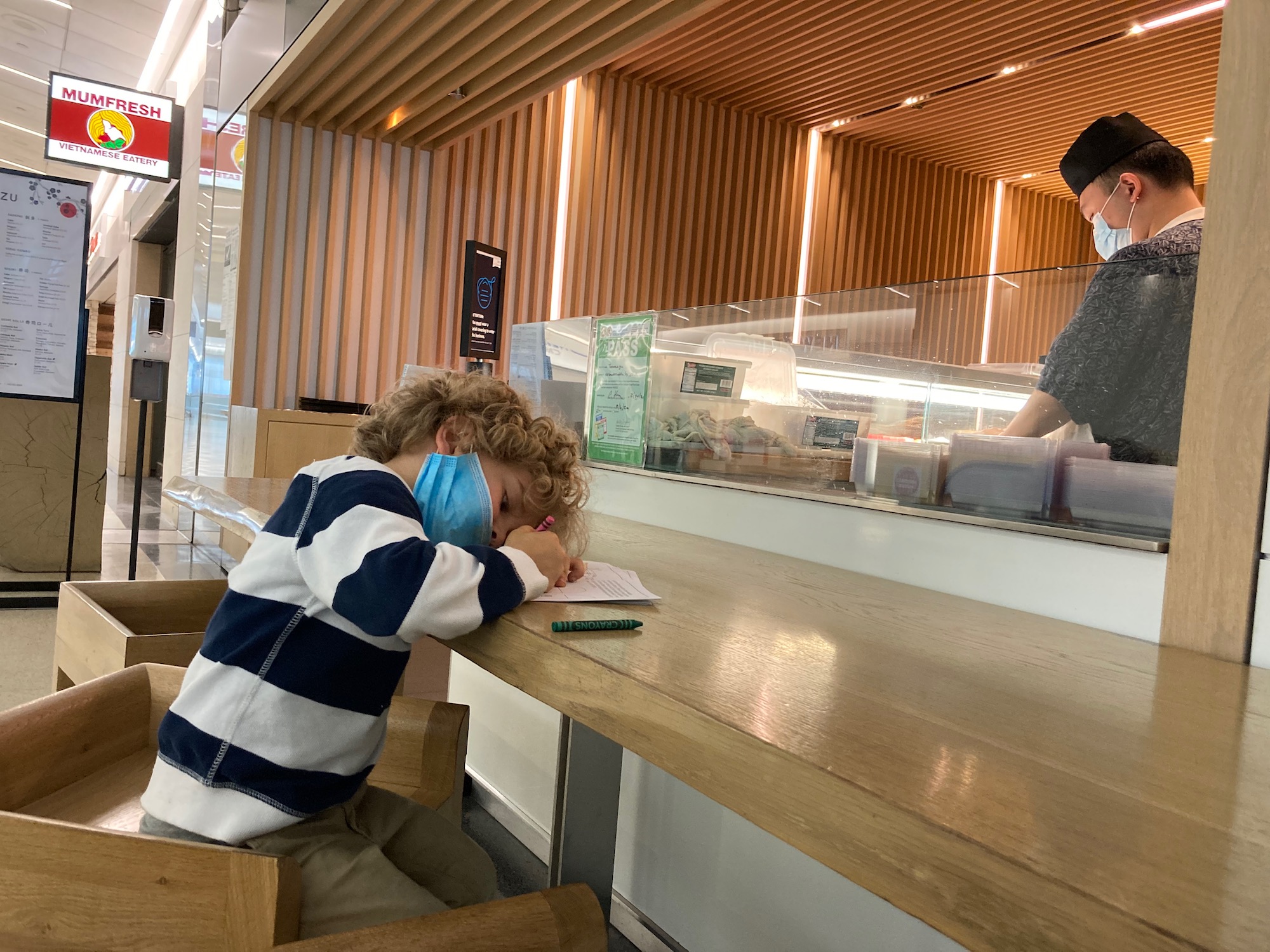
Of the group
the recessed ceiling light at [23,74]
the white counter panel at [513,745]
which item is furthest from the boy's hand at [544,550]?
the recessed ceiling light at [23,74]

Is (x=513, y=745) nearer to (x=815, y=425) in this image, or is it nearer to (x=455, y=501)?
(x=815, y=425)

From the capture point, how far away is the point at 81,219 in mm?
3902

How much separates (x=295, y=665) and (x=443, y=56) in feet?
13.6

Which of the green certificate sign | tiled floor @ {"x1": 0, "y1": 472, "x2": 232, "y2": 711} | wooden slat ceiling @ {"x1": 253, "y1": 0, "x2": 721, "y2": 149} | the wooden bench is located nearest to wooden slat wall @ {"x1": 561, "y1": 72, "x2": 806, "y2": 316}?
wooden slat ceiling @ {"x1": 253, "y1": 0, "x2": 721, "y2": 149}

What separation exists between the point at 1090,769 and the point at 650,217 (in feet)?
21.9

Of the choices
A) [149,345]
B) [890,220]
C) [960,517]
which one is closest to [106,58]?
[149,345]

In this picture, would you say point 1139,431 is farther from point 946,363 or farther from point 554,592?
point 554,592

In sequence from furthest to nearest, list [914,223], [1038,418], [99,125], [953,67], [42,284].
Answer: [914,223]
[99,125]
[953,67]
[42,284]
[1038,418]

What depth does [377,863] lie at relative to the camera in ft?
3.43

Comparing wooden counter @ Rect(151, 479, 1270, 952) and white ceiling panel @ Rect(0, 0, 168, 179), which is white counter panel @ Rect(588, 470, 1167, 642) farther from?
white ceiling panel @ Rect(0, 0, 168, 179)

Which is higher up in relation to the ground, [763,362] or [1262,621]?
[763,362]

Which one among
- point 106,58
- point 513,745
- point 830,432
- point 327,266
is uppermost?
point 106,58

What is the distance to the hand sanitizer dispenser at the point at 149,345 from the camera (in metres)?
3.84

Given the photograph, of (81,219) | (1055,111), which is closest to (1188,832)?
(81,219)
